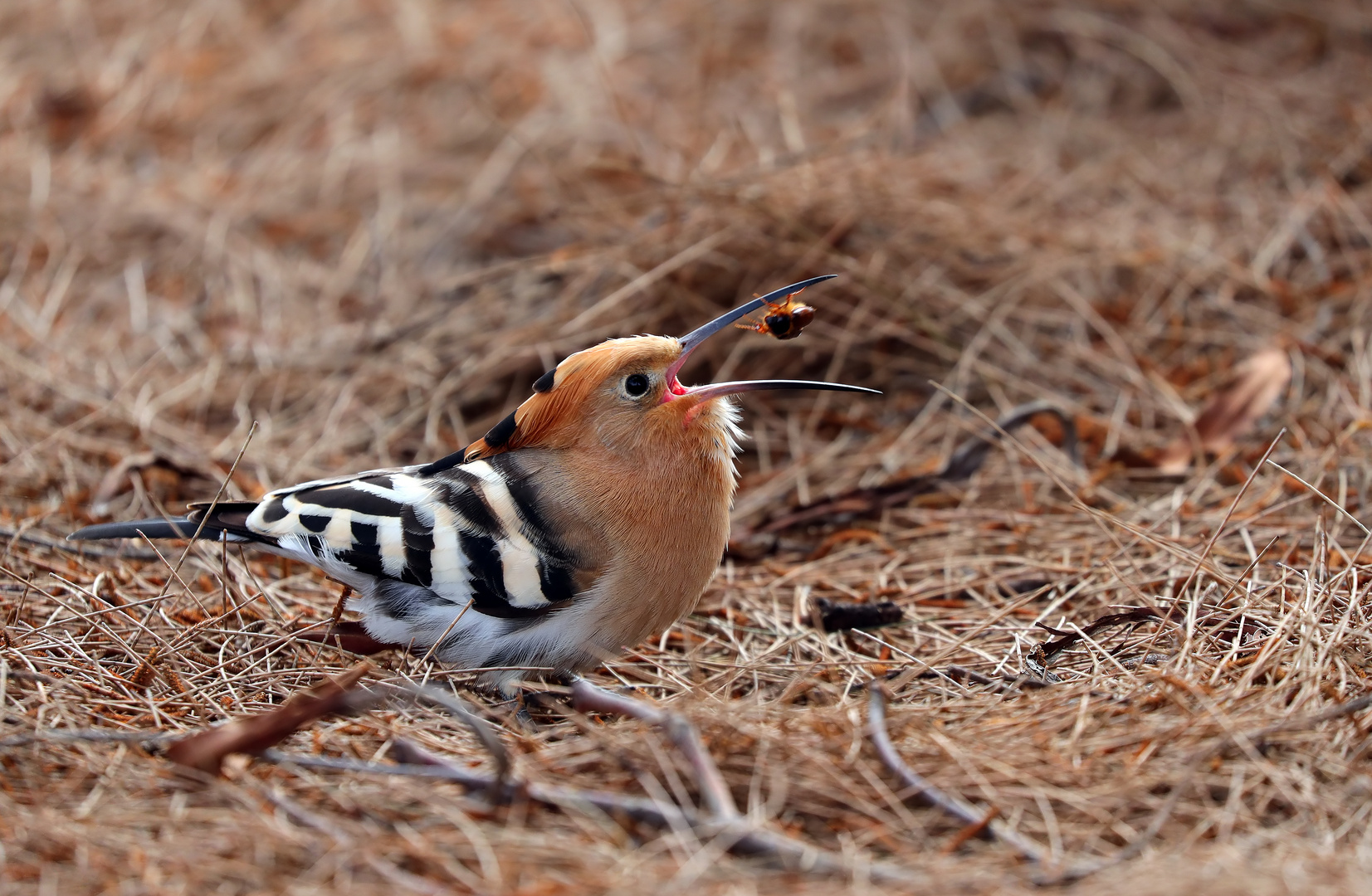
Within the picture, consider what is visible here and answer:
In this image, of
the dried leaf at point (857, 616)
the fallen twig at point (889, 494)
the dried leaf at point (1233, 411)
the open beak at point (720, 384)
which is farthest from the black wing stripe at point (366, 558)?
the dried leaf at point (1233, 411)

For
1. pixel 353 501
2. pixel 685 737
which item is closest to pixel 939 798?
pixel 685 737

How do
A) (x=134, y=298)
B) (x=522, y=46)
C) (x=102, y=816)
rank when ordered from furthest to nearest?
(x=522, y=46) < (x=134, y=298) < (x=102, y=816)

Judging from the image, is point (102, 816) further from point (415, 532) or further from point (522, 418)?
point (522, 418)

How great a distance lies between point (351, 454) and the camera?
166 inches

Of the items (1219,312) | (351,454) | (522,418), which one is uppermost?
(522,418)

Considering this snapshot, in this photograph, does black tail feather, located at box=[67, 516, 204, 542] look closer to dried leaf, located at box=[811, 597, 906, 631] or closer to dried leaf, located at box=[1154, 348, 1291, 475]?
dried leaf, located at box=[811, 597, 906, 631]

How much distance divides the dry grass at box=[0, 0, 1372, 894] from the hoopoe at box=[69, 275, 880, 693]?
184mm

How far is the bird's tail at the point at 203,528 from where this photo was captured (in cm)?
287

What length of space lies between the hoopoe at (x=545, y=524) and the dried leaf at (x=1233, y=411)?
5.00ft

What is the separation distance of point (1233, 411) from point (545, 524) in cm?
224

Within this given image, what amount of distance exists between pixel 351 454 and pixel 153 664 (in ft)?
5.09

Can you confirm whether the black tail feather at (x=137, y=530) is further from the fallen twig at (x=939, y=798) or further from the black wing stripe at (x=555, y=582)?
the fallen twig at (x=939, y=798)

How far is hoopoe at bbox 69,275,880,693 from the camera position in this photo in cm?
277

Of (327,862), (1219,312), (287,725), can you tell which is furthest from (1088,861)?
(1219,312)
